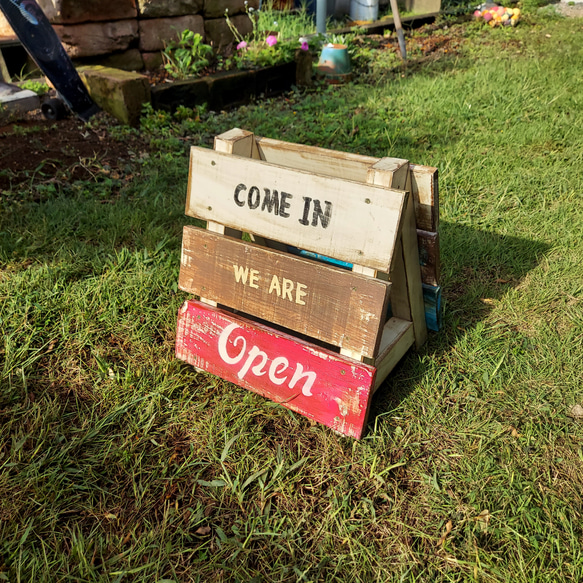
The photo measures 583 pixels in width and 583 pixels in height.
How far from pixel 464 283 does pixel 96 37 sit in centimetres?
427

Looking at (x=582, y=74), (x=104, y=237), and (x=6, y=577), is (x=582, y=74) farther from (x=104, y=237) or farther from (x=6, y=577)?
(x=6, y=577)

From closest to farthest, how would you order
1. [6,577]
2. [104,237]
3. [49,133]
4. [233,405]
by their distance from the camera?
[6,577] < [233,405] < [104,237] < [49,133]

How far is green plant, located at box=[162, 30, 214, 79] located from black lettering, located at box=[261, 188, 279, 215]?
12.5 ft

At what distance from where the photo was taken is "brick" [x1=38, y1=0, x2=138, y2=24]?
445cm

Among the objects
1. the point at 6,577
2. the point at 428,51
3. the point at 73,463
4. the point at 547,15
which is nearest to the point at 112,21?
the point at 428,51

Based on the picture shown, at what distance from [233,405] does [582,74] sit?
5.12 meters

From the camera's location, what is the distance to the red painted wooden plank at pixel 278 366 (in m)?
1.79

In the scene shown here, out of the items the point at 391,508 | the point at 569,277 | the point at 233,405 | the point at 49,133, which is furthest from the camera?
the point at 49,133

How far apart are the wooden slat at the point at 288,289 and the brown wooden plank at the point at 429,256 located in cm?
42

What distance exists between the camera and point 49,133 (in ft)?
13.5

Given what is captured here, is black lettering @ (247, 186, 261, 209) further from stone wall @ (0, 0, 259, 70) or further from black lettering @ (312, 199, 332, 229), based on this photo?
stone wall @ (0, 0, 259, 70)

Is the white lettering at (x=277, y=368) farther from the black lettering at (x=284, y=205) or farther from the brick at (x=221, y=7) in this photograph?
the brick at (x=221, y=7)

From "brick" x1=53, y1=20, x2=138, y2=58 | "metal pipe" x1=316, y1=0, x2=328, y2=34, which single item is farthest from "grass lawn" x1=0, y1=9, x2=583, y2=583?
"metal pipe" x1=316, y1=0, x2=328, y2=34

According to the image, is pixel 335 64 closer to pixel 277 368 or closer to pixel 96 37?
pixel 96 37
